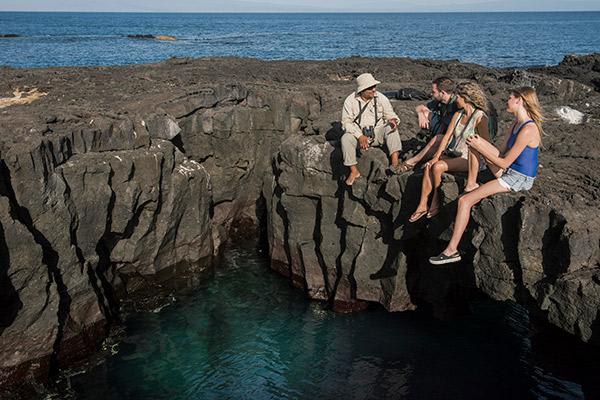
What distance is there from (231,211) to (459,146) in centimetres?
1011

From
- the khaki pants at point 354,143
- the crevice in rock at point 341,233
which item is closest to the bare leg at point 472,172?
the khaki pants at point 354,143

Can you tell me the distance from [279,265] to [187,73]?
11133mm

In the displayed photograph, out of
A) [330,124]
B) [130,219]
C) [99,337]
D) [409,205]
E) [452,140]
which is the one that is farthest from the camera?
[330,124]

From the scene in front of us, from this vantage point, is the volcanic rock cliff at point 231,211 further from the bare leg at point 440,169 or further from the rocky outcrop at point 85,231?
the bare leg at point 440,169

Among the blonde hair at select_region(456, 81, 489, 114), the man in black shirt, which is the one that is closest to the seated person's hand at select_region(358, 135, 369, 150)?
the man in black shirt

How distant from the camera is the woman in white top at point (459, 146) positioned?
10.4m

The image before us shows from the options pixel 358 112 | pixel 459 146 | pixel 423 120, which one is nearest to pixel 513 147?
pixel 459 146

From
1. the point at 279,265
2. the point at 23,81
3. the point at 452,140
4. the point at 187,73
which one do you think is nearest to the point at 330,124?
the point at 279,265

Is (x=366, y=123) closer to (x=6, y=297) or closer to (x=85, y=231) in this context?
(x=85, y=231)

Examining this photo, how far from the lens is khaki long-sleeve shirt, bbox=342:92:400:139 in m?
12.8

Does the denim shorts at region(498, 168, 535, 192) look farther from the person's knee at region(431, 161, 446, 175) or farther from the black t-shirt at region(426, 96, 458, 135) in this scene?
the black t-shirt at region(426, 96, 458, 135)

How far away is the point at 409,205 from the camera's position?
12547 mm

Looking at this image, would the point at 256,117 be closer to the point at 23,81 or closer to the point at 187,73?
the point at 187,73

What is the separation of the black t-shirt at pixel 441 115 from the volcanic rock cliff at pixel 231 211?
1206 mm
